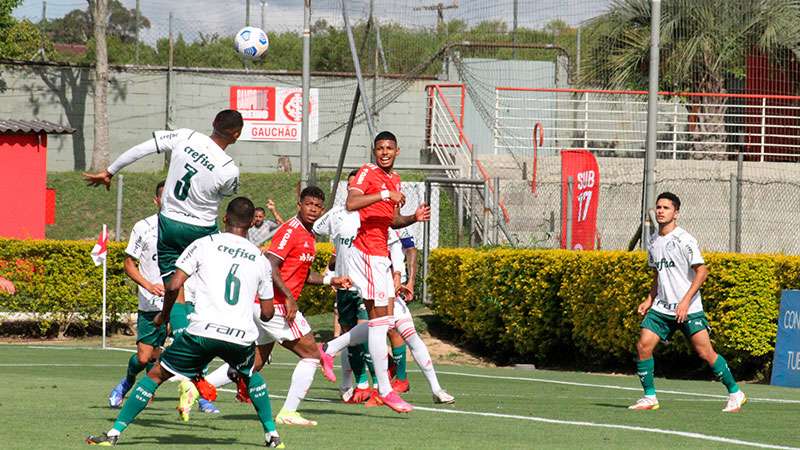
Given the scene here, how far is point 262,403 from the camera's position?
29.5ft

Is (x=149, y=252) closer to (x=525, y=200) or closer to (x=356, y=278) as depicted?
(x=356, y=278)

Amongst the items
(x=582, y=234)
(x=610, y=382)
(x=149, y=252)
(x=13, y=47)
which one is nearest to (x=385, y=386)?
(x=149, y=252)

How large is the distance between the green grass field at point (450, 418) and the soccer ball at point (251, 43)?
1444cm

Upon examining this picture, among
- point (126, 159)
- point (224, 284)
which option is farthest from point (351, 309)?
point (224, 284)

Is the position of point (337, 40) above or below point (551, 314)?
above

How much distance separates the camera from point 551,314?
20516 millimetres

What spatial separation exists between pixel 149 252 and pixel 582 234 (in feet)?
42.6

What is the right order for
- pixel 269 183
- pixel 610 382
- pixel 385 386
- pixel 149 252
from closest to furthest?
1. pixel 385 386
2. pixel 149 252
3. pixel 610 382
4. pixel 269 183

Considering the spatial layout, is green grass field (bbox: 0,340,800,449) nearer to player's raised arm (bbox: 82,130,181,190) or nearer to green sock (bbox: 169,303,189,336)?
green sock (bbox: 169,303,189,336)

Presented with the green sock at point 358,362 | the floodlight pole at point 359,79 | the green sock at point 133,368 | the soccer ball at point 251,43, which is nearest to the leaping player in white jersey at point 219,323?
the green sock at point 133,368

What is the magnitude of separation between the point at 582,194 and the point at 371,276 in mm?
12684

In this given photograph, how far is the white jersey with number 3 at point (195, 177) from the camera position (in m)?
10.8

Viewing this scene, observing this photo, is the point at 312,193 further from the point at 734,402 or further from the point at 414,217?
the point at 734,402

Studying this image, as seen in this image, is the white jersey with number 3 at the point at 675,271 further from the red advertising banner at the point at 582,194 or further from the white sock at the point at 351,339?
the red advertising banner at the point at 582,194
